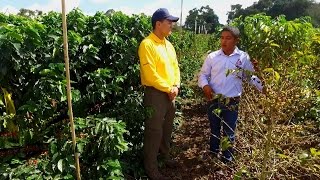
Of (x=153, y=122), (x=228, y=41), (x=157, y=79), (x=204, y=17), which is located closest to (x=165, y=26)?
(x=157, y=79)

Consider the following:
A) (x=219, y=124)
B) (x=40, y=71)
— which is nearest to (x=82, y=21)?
(x=40, y=71)

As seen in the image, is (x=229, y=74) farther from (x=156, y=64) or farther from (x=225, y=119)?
(x=156, y=64)

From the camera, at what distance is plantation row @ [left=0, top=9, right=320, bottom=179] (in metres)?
Answer: 2.75

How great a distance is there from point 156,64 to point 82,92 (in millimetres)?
833

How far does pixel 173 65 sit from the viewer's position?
149 inches

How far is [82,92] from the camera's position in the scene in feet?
12.0

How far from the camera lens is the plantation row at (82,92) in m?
2.75

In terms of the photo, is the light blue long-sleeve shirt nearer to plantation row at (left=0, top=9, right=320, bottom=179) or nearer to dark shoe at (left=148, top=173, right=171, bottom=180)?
plantation row at (left=0, top=9, right=320, bottom=179)

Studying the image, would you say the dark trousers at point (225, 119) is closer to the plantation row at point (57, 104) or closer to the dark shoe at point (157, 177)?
the dark shoe at point (157, 177)

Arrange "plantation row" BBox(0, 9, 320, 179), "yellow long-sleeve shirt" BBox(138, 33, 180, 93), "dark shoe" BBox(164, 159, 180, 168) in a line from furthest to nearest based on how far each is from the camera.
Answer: "dark shoe" BBox(164, 159, 180, 168) < "yellow long-sleeve shirt" BBox(138, 33, 180, 93) < "plantation row" BBox(0, 9, 320, 179)

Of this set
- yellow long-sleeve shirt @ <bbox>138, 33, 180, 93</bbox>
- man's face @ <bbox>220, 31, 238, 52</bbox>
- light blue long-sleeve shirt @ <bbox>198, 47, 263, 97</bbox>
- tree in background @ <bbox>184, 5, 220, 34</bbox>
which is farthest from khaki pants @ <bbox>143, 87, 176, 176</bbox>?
tree in background @ <bbox>184, 5, 220, 34</bbox>

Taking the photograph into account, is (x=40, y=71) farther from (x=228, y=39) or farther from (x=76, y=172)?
(x=228, y=39)

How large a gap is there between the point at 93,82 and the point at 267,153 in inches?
73.8

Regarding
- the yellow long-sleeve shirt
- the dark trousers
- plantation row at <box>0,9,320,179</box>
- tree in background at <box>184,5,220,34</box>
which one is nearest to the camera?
plantation row at <box>0,9,320,179</box>
